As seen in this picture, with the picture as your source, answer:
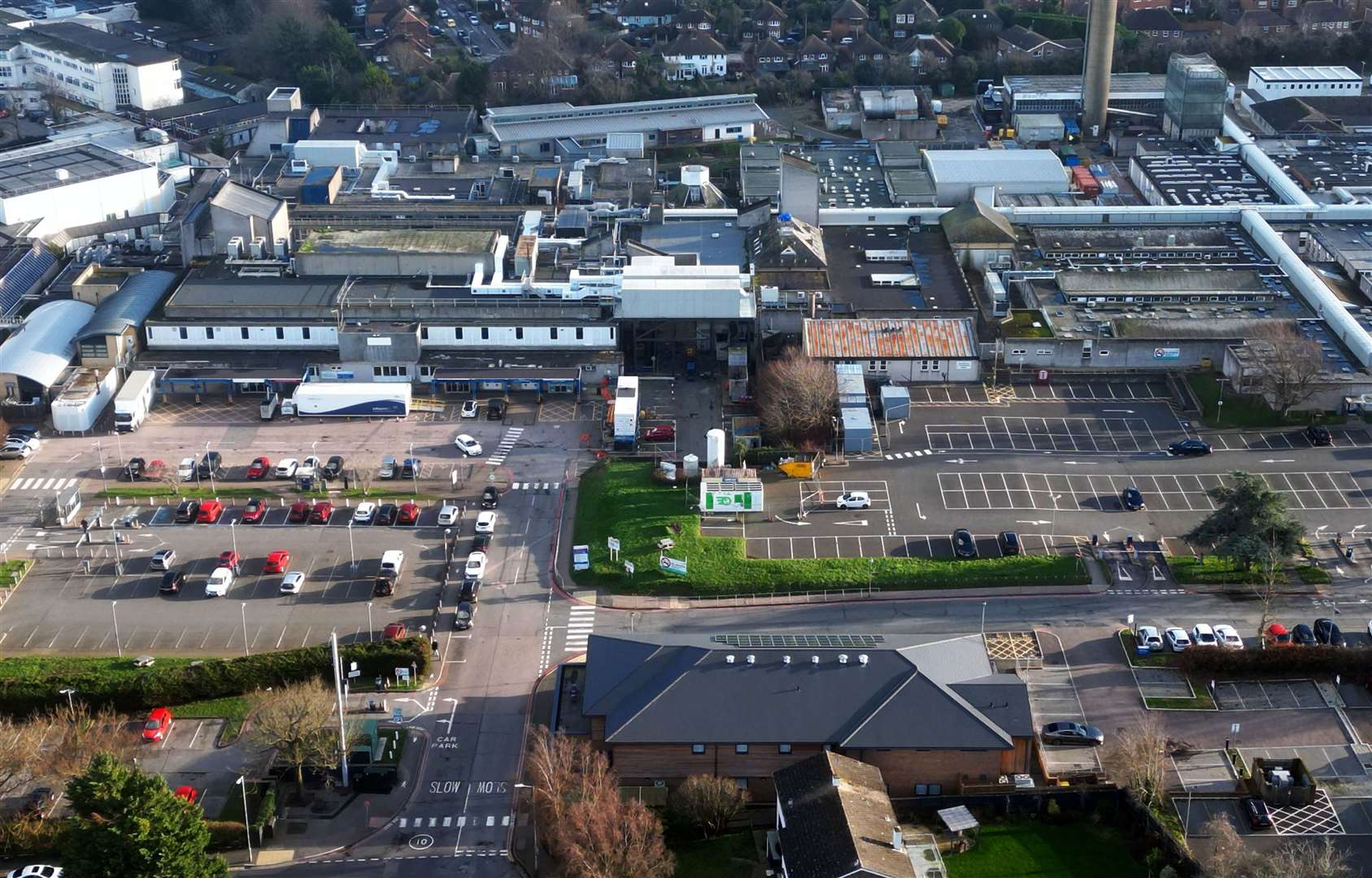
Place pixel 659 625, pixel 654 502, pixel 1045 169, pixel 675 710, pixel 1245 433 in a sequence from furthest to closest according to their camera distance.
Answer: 1. pixel 1045 169
2. pixel 1245 433
3. pixel 654 502
4. pixel 659 625
5. pixel 675 710

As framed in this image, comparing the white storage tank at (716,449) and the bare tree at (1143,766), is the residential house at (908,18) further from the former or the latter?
the bare tree at (1143,766)

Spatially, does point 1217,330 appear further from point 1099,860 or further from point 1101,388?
point 1099,860

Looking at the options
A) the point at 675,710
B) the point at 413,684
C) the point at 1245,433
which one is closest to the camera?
the point at 675,710

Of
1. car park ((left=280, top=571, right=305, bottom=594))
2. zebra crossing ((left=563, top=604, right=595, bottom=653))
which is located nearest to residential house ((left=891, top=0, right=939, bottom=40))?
zebra crossing ((left=563, top=604, right=595, bottom=653))

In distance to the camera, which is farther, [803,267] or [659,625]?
[803,267]

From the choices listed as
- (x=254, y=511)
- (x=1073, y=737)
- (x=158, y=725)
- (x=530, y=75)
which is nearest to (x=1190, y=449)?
(x=1073, y=737)

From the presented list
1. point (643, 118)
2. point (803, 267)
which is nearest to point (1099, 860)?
point (803, 267)
